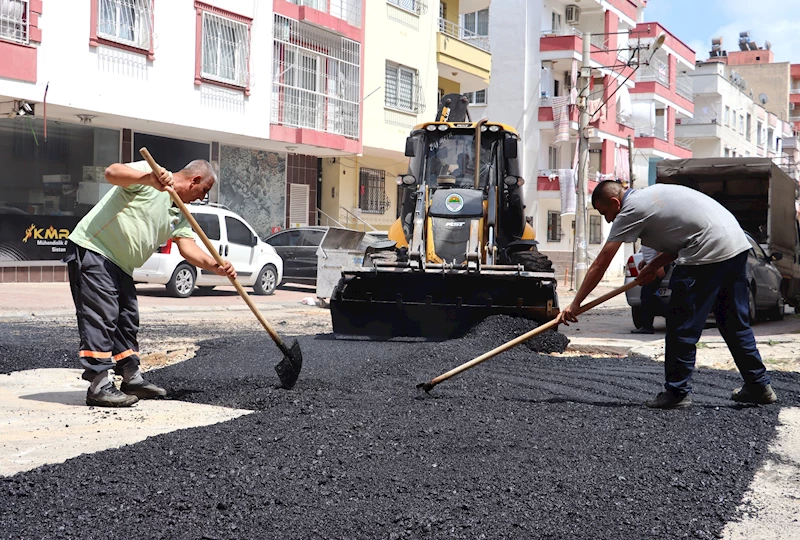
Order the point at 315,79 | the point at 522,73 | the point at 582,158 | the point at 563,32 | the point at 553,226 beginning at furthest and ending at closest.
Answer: the point at 553,226 < the point at 563,32 < the point at 522,73 < the point at 582,158 < the point at 315,79

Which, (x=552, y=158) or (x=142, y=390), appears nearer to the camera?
(x=142, y=390)

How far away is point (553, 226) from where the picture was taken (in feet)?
132

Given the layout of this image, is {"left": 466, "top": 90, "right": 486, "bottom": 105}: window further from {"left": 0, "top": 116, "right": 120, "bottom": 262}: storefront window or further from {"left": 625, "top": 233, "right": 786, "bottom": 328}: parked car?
{"left": 625, "top": 233, "right": 786, "bottom": 328}: parked car

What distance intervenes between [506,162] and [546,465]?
730cm

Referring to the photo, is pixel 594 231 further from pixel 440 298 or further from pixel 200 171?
pixel 200 171

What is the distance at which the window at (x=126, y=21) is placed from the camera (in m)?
18.0

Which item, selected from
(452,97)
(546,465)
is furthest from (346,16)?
(546,465)

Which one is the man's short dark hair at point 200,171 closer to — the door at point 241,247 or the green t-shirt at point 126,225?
the green t-shirt at point 126,225

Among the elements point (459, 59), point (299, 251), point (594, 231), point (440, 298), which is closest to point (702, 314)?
point (440, 298)

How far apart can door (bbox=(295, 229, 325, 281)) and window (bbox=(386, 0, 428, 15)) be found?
951 cm

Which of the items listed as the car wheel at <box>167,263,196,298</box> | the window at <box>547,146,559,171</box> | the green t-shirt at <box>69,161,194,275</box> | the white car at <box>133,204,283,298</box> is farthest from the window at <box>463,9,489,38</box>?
the green t-shirt at <box>69,161,194,275</box>

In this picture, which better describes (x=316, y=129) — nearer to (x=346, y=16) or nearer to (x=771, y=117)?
(x=346, y=16)

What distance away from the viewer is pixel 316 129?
23.6 metres

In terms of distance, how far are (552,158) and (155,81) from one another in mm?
24014
